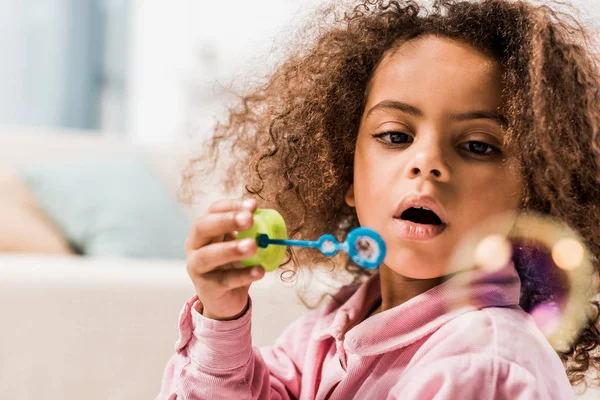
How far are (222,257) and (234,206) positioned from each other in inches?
1.8

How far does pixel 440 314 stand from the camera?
26.6 inches

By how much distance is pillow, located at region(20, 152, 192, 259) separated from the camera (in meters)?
1.57

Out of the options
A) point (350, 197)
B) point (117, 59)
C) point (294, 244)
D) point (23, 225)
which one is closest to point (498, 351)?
point (294, 244)

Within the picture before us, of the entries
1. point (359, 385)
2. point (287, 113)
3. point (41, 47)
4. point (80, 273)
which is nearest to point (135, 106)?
point (41, 47)

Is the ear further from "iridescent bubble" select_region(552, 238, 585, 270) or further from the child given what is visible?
"iridescent bubble" select_region(552, 238, 585, 270)

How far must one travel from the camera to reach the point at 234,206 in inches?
23.8

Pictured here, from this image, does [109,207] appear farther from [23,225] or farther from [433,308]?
[433,308]

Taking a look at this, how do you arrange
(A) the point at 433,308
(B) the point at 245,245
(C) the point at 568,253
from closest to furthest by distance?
(B) the point at 245,245 → (A) the point at 433,308 → (C) the point at 568,253

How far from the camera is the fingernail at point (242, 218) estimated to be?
1.90 ft

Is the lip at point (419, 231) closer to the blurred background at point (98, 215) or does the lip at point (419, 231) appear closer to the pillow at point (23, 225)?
the blurred background at point (98, 215)

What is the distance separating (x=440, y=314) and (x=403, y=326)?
38mm

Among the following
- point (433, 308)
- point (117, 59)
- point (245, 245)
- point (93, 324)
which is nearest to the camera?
point (245, 245)

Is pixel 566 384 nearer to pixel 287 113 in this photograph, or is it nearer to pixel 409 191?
pixel 409 191

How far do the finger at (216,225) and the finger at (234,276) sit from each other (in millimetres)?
30
